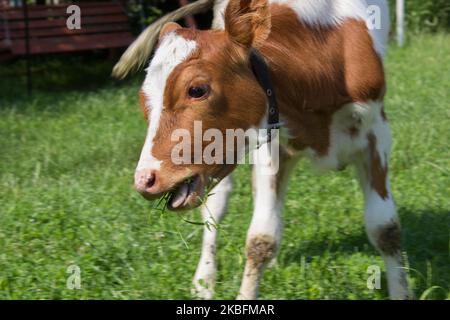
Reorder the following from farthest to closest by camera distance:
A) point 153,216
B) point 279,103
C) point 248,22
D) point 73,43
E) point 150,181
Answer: point 73,43 < point 153,216 < point 279,103 < point 248,22 < point 150,181

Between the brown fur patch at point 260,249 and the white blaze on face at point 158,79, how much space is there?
114 cm

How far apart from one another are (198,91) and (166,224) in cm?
206

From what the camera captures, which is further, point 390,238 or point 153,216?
point 153,216

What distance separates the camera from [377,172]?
15.0ft

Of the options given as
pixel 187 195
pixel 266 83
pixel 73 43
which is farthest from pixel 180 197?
pixel 73 43

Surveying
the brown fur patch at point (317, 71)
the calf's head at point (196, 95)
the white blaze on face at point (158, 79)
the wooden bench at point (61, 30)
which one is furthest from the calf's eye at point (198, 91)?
the wooden bench at point (61, 30)

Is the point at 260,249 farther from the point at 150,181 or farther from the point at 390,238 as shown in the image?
the point at 150,181

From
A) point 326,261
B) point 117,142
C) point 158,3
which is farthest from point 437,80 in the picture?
point 158,3

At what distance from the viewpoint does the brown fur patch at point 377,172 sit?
455cm

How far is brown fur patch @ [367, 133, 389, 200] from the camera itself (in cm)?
455

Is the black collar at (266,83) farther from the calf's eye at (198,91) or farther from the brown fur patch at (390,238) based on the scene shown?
the brown fur patch at (390,238)

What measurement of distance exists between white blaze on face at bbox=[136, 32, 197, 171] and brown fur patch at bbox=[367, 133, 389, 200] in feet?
4.15

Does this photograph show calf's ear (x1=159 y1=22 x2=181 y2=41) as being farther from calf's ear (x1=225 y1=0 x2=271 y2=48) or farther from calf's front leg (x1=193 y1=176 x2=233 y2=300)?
calf's front leg (x1=193 y1=176 x2=233 y2=300)
